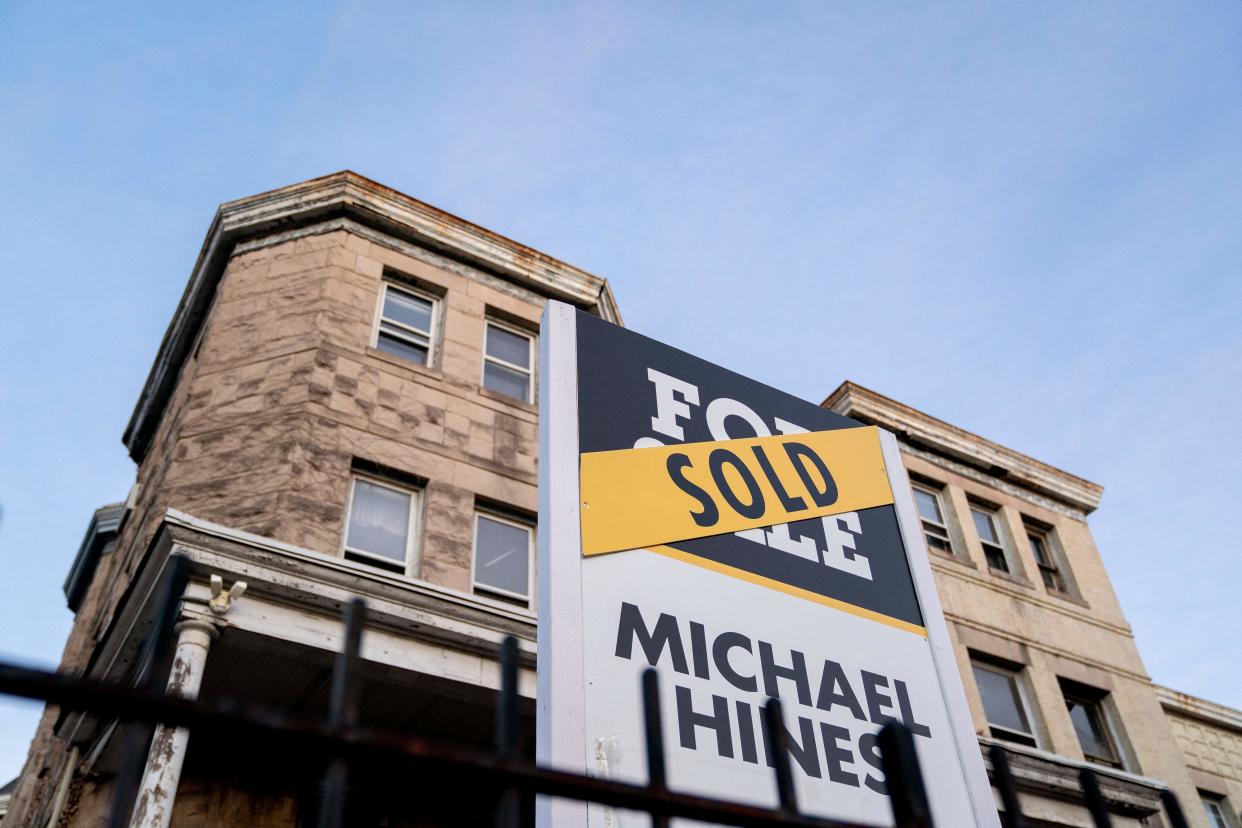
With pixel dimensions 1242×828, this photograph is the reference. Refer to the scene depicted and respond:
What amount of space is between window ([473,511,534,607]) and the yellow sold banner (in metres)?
7.46

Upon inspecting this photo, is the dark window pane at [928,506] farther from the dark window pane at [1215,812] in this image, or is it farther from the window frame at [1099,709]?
the dark window pane at [1215,812]

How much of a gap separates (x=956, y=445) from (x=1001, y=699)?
4920 millimetres

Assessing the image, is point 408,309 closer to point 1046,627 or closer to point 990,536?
point 990,536

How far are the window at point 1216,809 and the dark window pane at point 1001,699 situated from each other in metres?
5.45

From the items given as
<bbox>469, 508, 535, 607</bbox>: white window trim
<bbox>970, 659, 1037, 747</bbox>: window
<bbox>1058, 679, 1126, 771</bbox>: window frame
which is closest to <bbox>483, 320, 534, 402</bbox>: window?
<bbox>469, 508, 535, 607</bbox>: white window trim

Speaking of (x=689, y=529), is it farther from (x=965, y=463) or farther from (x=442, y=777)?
(x=965, y=463)

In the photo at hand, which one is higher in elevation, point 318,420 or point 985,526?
point 985,526

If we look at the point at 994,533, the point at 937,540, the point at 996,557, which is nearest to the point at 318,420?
the point at 937,540

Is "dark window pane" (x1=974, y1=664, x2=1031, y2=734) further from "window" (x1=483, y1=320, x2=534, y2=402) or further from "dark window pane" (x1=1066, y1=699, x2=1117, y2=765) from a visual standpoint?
"window" (x1=483, y1=320, x2=534, y2=402)

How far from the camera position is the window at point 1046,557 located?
20.2 meters

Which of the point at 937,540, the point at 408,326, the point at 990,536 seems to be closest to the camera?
the point at 408,326

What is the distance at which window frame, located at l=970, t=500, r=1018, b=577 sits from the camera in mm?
19469

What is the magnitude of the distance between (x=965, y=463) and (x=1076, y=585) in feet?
10.0

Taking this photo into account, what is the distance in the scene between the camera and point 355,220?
Result: 15969 millimetres
